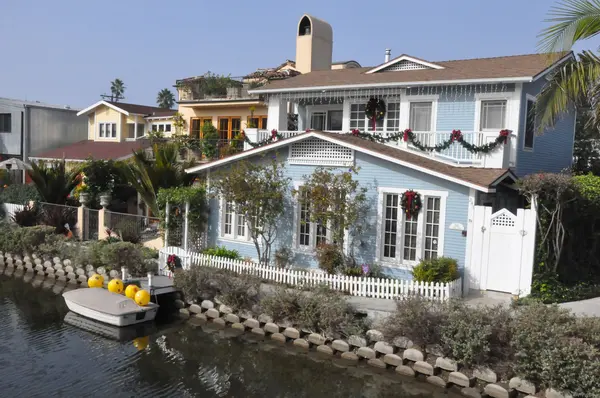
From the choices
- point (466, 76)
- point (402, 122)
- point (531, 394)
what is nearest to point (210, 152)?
point (402, 122)

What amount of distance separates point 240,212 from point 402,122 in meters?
6.17

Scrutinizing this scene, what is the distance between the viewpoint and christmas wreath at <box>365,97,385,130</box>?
19.2 m

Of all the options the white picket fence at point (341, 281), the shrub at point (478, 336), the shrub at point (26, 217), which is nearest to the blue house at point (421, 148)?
the white picket fence at point (341, 281)

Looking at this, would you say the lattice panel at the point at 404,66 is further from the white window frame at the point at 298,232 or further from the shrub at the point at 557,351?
the shrub at the point at 557,351

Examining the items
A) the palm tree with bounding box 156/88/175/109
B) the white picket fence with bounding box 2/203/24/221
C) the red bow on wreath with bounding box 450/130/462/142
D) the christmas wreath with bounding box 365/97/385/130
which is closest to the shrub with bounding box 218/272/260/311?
the red bow on wreath with bounding box 450/130/462/142

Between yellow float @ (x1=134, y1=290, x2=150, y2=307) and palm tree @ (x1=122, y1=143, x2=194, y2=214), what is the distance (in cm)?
709

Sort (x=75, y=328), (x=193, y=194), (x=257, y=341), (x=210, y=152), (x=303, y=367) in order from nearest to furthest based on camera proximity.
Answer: (x=303, y=367) → (x=257, y=341) → (x=75, y=328) → (x=193, y=194) → (x=210, y=152)

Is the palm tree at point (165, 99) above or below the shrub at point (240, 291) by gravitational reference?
above

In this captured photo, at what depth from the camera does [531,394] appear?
981 centimetres

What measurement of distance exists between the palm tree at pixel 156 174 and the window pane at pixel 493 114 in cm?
1111

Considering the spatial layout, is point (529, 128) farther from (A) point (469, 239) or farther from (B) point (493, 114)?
(A) point (469, 239)

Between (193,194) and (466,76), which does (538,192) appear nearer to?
(466,76)

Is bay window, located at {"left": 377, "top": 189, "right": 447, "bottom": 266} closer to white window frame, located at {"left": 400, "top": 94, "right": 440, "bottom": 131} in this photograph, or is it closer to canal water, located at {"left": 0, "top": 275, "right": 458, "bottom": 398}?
white window frame, located at {"left": 400, "top": 94, "right": 440, "bottom": 131}

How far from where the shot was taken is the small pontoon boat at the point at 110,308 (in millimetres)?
14133
